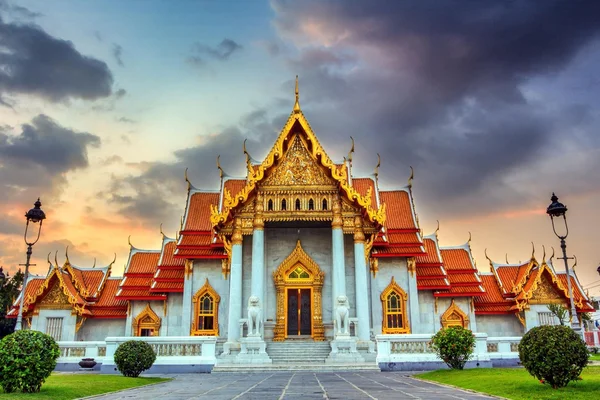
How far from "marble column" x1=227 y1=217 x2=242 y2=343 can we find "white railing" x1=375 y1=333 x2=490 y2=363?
20.2 ft

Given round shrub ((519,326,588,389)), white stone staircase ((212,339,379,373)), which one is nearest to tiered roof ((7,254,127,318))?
white stone staircase ((212,339,379,373))

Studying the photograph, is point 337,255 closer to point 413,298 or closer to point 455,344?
point 413,298

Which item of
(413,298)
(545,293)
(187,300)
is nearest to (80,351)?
(187,300)

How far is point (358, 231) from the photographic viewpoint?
2438 cm

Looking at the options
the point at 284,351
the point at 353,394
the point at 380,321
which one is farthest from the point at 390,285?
the point at 353,394

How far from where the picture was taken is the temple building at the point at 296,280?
23.7 m

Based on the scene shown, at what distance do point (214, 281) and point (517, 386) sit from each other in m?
18.1

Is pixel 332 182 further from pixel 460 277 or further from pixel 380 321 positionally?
pixel 460 277

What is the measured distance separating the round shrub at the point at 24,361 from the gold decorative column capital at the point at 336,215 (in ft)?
46.8

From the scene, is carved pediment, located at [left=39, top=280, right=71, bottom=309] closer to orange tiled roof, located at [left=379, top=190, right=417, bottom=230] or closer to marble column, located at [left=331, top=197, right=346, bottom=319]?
marble column, located at [left=331, top=197, right=346, bottom=319]

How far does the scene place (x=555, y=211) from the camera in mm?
22625

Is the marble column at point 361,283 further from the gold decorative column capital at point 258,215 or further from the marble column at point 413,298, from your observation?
the gold decorative column capital at point 258,215

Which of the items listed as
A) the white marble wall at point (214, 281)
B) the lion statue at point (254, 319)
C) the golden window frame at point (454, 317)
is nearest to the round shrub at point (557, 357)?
the lion statue at point (254, 319)

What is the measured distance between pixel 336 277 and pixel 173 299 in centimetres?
960
